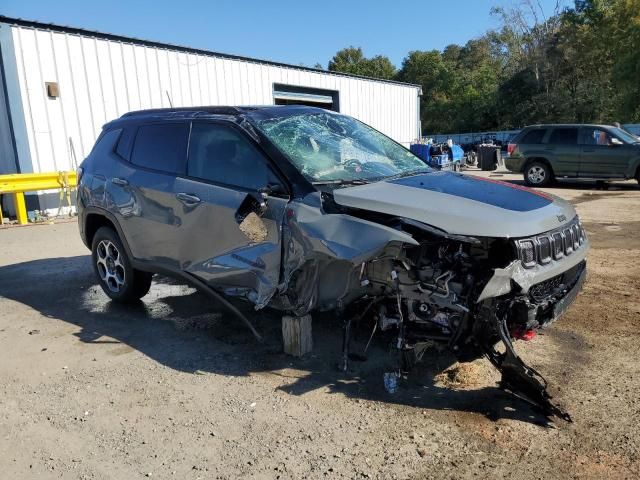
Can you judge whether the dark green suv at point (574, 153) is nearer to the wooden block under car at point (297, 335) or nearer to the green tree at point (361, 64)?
the wooden block under car at point (297, 335)

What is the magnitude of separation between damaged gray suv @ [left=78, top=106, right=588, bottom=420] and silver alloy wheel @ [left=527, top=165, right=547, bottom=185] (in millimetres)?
11629

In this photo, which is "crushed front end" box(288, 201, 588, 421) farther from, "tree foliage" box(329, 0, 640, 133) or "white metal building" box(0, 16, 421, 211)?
"tree foliage" box(329, 0, 640, 133)

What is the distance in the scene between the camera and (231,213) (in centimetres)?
423

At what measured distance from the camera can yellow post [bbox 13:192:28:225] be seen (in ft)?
38.2

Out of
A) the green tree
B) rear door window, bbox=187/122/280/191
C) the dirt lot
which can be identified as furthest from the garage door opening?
the green tree

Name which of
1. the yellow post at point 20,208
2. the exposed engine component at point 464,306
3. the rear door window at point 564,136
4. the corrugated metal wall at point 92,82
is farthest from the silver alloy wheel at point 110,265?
the rear door window at point 564,136

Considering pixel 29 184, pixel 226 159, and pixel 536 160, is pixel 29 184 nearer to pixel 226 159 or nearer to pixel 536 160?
pixel 226 159

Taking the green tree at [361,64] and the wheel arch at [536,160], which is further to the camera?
the green tree at [361,64]

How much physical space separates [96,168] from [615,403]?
5.18m

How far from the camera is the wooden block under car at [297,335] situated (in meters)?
4.10

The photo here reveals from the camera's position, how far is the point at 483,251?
11.1 feet

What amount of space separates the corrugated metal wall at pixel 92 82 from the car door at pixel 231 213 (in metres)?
9.05

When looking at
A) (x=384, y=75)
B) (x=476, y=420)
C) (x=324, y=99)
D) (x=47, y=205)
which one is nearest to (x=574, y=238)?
(x=476, y=420)

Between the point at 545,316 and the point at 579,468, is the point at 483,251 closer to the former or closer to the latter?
the point at 545,316
